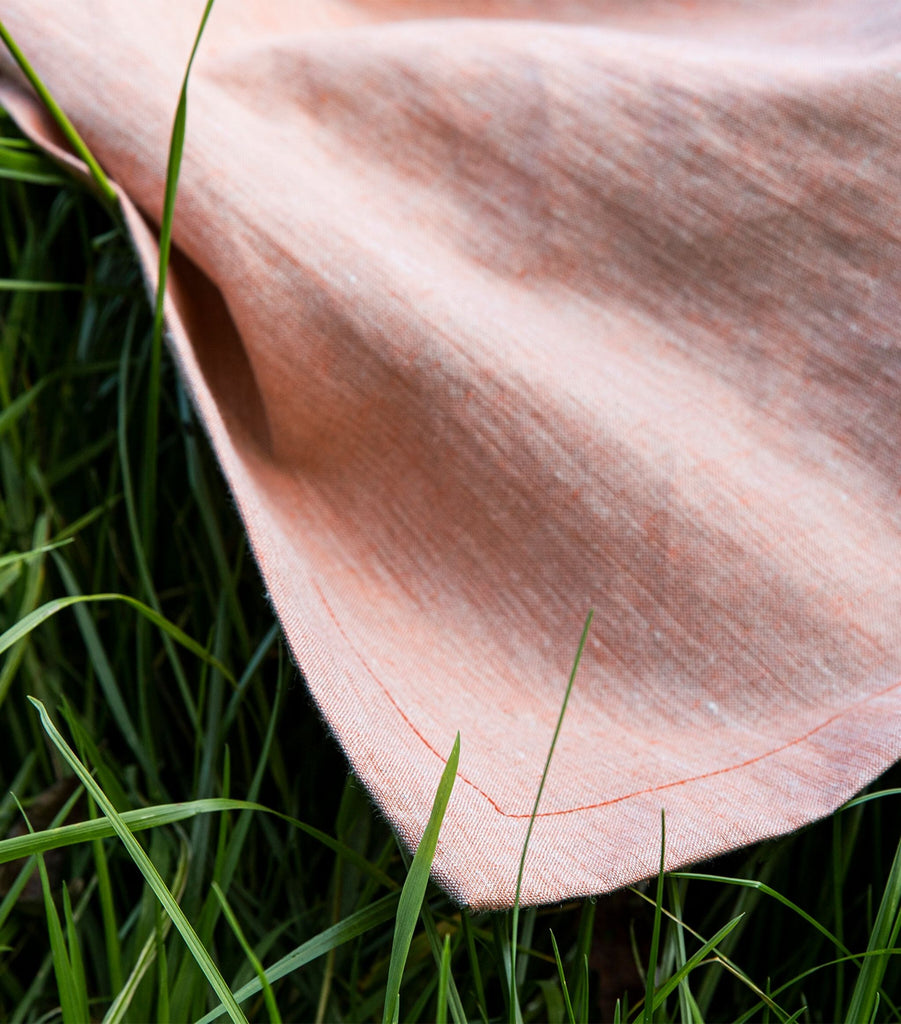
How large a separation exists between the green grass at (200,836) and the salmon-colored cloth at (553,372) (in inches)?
2.5

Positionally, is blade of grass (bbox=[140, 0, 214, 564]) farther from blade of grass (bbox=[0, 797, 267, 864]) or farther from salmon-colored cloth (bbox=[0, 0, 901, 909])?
blade of grass (bbox=[0, 797, 267, 864])

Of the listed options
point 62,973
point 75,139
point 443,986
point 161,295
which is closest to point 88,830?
point 62,973

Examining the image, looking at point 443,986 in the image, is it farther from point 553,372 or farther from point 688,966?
point 553,372

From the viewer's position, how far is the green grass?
0.42 metres

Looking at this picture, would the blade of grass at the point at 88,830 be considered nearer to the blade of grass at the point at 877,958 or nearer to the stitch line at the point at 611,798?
the stitch line at the point at 611,798

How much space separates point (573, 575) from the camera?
522 mm

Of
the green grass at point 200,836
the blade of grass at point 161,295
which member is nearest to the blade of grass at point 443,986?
the green grass at point 200,836

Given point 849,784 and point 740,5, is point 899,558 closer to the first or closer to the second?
point 849,784

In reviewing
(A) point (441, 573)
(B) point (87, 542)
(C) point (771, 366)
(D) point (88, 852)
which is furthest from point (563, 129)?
(D) point (88, 852)

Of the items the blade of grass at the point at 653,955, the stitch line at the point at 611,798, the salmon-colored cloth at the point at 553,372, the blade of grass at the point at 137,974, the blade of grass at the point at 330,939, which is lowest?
the blade of grass at the point at 137,974

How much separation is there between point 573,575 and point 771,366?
19 centimetres

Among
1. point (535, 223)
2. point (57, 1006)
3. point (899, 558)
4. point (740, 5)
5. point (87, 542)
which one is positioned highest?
point (740, 5)

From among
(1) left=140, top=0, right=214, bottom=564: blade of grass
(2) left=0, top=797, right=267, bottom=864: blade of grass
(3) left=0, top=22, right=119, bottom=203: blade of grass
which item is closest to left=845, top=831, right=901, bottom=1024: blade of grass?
(2) left=0, top=797, right=267, bottom=864: blade of grass

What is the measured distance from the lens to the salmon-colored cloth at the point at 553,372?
472mm
